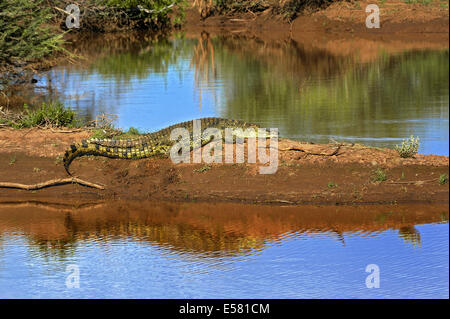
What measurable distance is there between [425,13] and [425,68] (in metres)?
8.72

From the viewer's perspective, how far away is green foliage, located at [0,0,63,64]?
59.9 feet

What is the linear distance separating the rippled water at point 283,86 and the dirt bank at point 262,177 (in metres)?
1.62

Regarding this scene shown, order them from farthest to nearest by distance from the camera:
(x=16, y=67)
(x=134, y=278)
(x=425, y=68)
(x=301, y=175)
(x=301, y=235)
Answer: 1. (x=425, y=68)
2. (x=16, y=67)
3. (x=301, y=175)
4. (x=301, y=235)
5. (x=134, y=278)

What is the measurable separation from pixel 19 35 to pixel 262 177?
10634 millimetres

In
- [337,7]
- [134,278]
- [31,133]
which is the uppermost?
[337,7]

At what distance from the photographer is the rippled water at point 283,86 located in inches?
618

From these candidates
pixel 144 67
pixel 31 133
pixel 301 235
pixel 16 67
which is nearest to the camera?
pixel 301 235

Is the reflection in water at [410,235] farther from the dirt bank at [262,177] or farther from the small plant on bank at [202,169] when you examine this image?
the small plant on bank at [202,169]

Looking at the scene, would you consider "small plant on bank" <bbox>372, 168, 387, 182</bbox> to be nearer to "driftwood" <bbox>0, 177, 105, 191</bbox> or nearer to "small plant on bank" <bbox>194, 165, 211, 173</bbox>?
"small plant on bank" <bbox>194, 165, 211, 173</bbox>

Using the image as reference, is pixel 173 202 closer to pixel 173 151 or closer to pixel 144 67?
pixel 173 151

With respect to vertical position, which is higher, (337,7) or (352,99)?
(337,7)

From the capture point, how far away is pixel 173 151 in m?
12.6

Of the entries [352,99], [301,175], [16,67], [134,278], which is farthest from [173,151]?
[16,67]

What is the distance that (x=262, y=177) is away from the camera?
462 inches
